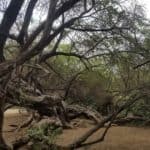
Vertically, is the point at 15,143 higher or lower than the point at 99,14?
lower

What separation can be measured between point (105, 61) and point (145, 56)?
7.23 feet

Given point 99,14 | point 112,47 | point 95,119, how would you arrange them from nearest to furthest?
point 99,14, point 112,47, point 95,119

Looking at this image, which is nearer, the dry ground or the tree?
the tree

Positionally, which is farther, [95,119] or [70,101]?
[70,101]

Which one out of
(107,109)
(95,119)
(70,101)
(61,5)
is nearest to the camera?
(61,5)

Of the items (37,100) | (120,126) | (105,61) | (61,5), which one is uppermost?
(61,5)

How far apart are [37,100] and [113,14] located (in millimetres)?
3199

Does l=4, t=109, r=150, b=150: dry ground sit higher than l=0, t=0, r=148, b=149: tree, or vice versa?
l=0, t=0, r=148, b=149: tree

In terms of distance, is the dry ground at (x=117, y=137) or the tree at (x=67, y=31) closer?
the tree at (x=67, y=31)

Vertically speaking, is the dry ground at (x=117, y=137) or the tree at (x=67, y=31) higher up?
the tree at (x=67, y=31)

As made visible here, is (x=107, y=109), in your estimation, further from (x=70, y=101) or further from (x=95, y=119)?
(x=95, y=119)

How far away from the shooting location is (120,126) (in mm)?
16562

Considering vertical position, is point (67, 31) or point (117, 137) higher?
point (67, 31)

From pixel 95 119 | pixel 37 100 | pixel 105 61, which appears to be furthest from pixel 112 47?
pixel 37 100
